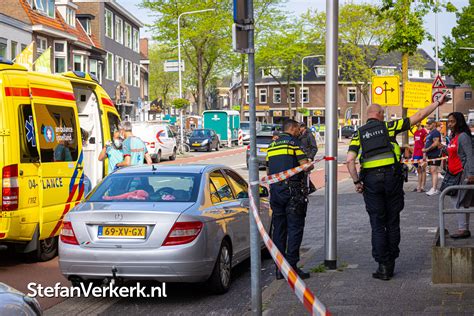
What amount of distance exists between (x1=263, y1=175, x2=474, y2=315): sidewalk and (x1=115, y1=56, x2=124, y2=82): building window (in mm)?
48220

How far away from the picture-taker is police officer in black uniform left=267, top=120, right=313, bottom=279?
326 inches

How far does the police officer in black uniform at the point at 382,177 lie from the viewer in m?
8.03

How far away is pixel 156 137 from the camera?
125 ft

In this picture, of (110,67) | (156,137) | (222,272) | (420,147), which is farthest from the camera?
(110,67)

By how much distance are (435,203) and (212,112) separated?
42.7 m

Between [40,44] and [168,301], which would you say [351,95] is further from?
[168,301]

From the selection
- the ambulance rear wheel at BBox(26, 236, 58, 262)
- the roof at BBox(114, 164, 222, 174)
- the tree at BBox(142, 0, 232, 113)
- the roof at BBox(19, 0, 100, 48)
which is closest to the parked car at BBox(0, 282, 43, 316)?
the roof at BBox(114, 164, 222, 174)

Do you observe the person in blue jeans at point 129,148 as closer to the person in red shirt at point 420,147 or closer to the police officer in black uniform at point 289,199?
the police officer in black uniform at point 289,199

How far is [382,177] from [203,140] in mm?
43625

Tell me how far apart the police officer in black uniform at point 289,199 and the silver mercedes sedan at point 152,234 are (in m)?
0.55

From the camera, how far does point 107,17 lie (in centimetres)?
5706

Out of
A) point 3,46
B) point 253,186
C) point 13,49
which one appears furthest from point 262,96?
point 253,186

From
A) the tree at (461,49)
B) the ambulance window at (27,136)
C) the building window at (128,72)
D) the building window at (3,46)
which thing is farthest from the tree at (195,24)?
the ambulance window at (27,136)

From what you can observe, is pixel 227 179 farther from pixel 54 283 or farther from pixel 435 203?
pixel 435 203
